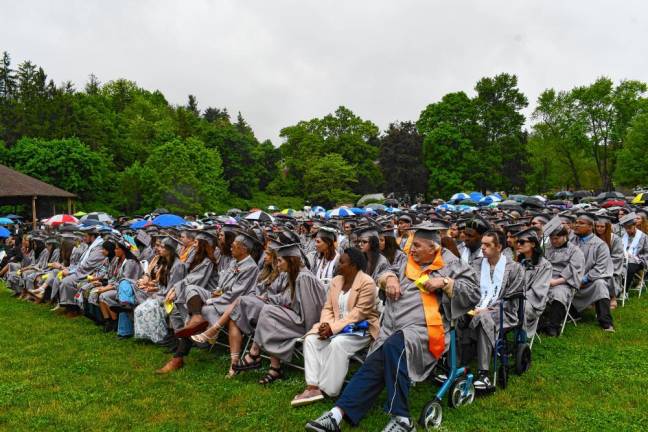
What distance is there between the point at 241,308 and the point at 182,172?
103 ft

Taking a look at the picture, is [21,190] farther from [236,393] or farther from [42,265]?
[236,393]

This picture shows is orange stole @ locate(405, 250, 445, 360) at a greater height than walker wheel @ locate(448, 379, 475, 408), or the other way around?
orange stole @ locate(405, 250, 445, 360)

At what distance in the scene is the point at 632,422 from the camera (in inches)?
172

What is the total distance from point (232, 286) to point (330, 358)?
6.98ft

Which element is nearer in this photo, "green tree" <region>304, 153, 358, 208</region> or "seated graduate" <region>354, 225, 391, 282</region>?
"seated graduate" <region>354, 225, 391, 282</region>

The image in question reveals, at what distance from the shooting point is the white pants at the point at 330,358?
4797mm

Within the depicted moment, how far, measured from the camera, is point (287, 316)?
5.65 m

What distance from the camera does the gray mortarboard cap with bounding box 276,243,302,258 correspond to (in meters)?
5.79

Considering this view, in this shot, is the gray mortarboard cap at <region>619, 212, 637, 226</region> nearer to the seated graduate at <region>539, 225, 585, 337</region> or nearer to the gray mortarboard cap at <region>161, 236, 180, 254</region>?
the seated graduate at <region>539, 225, 585, 337</region>

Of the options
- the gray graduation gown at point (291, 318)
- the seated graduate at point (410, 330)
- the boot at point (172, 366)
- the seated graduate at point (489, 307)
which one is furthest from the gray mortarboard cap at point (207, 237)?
the seated graduate at point (489, 307)

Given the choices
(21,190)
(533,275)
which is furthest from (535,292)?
(21,190)

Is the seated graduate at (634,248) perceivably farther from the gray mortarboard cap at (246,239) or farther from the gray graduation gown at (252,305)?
the gray mortarboard cap at (246,239)

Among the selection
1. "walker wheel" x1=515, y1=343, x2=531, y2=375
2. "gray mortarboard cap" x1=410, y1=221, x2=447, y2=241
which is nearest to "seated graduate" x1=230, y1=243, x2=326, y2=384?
"gray mortarboard cap" x1=410, y1=221, x2=447, y2=241

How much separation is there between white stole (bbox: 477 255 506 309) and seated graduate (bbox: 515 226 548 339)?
415mm
